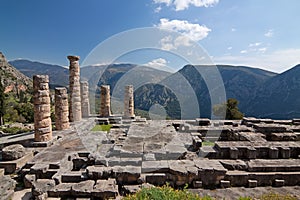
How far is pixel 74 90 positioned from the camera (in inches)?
682

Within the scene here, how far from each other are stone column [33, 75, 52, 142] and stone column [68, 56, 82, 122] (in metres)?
5.56

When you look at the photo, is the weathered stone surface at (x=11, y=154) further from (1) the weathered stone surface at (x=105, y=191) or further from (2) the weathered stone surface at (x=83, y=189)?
(1) the weathered stone surface at (x=105, y=191)

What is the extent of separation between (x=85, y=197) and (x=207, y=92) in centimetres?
8546

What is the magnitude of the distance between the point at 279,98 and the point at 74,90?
85.7 m

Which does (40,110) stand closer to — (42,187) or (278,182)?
(42,187)

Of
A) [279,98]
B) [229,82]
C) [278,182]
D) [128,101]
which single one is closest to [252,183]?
[278,182]

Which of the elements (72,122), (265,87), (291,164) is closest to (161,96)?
(72,122)

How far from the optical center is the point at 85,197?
605 cm

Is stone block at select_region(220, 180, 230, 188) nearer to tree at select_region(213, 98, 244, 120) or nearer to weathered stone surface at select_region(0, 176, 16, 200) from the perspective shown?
weathered stone surface at select_region(0, 176, 16, 200)

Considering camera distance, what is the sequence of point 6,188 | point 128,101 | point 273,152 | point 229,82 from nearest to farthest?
1. point 6,188
2. point 273,152
3. point 128,101
4. point 229,82

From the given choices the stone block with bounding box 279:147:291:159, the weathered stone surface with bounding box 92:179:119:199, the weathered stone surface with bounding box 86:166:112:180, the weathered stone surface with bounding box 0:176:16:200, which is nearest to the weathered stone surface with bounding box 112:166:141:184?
the weathered stone surface with bounding box 86:166:112:180

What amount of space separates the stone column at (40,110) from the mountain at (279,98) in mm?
71877

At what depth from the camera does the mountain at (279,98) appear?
72.9 m

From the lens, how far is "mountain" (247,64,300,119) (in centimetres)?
7288
